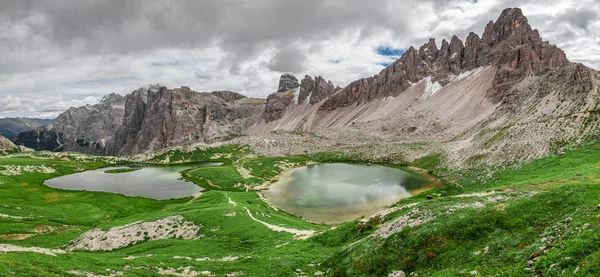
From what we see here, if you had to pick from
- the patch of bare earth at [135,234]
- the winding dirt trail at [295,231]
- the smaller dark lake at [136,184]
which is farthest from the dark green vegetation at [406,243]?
the smaller dark lake at [136,184]

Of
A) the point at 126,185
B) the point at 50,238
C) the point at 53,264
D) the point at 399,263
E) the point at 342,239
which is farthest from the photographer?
the point at 126,185

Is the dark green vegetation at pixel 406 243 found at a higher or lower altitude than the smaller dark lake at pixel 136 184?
higher

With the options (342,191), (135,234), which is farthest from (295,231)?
(342,191)

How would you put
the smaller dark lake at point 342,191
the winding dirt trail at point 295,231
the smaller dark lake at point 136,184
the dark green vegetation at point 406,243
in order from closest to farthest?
the dark green vegetation at point 406,243 < the winding dirt trail at point 295,231 < the smaller dark lake at point 342,191 < the smaller dark lake at point 136,184

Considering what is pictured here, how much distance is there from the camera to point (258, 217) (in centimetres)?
6069

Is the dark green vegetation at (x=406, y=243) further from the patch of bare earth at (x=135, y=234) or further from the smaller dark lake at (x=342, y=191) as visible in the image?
the smaller dark lake at (x=342, y=191)

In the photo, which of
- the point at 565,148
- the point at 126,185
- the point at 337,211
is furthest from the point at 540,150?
the point at 126,185

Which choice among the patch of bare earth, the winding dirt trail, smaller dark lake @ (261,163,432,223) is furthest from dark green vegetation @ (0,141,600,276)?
smaller dark lake @ (261,163,432,223)

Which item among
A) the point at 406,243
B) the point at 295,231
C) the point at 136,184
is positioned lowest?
the point at 136,184

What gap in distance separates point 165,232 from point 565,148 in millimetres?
89056

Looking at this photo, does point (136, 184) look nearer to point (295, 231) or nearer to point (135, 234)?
point (135, 234)

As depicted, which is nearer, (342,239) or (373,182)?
(342,239)

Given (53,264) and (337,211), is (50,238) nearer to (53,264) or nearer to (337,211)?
(53,264)

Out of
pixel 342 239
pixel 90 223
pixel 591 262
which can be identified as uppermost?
pixel 591 262
